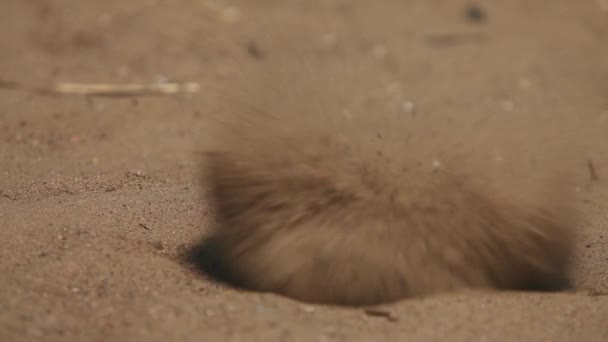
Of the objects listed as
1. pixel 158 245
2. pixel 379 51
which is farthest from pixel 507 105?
pixel 158 245

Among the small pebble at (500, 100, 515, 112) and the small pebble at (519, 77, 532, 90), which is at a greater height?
the small pebble at (519, 77, 532, 90)

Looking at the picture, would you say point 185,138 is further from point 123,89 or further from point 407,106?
point 407,106

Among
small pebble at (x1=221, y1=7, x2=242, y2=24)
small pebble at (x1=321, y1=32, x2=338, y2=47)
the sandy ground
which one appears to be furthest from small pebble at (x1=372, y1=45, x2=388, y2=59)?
small pebble at (x1=221, y1=7, x2=242, y2=24)

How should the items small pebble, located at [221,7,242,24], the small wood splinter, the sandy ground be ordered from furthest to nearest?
small pebble, located at [221,7,242,24] < the small wood splinter < the sandy ground

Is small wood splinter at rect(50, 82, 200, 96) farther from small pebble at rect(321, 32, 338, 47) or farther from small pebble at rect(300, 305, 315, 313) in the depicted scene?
small pebble at rect(300, 305, 315, 313)

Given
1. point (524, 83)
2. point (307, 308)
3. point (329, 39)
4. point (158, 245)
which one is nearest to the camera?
point (307, 308)

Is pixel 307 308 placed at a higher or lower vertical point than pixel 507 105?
lower

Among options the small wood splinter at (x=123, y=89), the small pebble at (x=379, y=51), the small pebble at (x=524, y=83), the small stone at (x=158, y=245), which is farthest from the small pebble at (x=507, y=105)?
the small stone at (x=158, y=245)

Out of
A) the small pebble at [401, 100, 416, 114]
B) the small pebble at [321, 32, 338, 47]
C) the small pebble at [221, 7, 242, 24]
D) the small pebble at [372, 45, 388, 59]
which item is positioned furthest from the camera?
the small pebble at [221, 7, 242, 24]

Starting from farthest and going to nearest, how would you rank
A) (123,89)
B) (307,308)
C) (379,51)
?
1. (379,51)
2. (123,89)
3. (307,308)

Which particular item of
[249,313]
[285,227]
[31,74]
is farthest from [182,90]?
[249,313]
